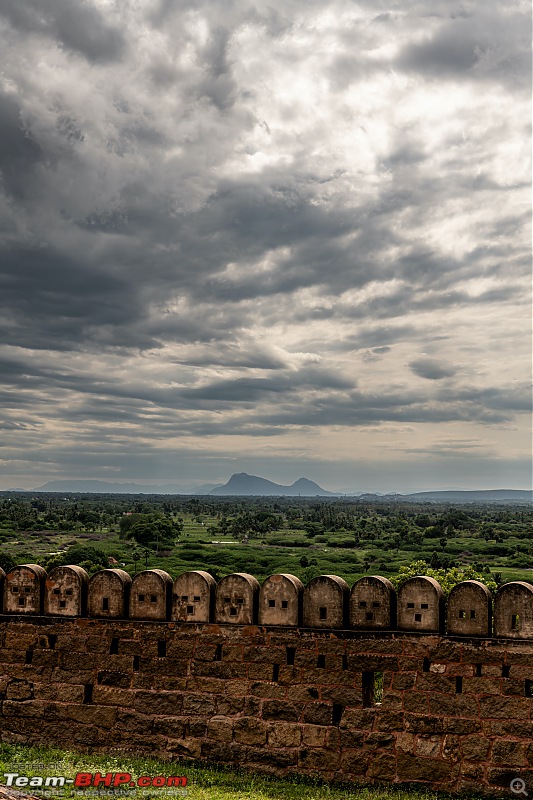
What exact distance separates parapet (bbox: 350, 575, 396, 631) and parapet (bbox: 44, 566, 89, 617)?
2.79 m

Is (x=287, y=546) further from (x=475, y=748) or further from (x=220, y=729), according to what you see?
(x=475, y=748)

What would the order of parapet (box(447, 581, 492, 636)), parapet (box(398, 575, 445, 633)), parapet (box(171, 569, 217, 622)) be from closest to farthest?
1. parapet (box(447, 581, 492, 636))
2. parapet (box(398, 575, 445, 633))
3. parapet (box(171, 569, 217, 622))

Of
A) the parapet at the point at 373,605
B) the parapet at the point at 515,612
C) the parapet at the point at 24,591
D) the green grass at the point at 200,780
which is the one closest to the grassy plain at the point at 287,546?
the parapet at the point at 24,591

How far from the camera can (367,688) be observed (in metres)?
6.27

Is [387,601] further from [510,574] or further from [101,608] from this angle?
[510,574]

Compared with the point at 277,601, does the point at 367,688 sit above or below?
below

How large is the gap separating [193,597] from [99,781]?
69.4 inches

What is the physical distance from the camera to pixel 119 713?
6.80 m

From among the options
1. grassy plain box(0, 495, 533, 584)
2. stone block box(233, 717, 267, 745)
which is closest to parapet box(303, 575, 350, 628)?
stone block box(233, 717, 267, 745)

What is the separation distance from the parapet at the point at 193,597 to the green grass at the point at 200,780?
1.34m

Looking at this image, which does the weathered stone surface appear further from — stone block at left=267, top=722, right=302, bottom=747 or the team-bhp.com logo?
the team-bhp.com logo

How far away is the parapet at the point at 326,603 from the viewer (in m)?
6.34

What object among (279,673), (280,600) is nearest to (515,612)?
(280,600)

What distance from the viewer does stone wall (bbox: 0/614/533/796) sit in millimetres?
5875
